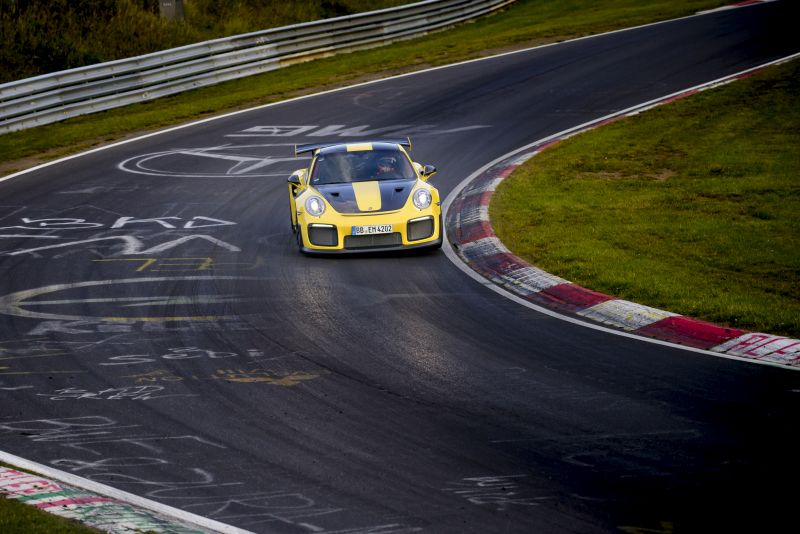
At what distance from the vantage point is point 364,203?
546 inches

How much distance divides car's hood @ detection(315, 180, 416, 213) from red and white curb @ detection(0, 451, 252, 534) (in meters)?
7.67

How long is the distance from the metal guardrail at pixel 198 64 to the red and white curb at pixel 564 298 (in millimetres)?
11350

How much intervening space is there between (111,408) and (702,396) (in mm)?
4300

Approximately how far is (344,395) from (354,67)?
22.7 metres

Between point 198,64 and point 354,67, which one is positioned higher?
point 198,64

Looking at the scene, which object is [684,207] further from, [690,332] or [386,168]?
[690,332]

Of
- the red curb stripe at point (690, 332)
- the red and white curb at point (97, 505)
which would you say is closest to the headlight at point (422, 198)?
the red curb stripe at point (690, 332)

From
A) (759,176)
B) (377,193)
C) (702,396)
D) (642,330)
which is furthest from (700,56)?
(702,396)

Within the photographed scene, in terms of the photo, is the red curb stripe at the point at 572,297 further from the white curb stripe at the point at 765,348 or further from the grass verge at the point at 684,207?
the white curb stripe at the point at 765,348

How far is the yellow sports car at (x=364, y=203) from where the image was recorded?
13.5 metres

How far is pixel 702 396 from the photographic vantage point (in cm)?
775

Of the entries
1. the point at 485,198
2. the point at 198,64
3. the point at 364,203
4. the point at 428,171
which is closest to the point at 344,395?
the point at 364,203

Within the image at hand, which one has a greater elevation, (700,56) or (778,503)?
(700,56)

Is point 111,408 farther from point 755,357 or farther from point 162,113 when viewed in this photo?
point 162,113
